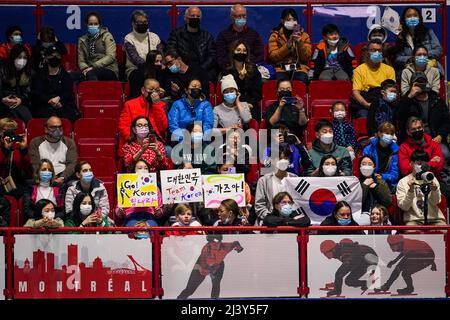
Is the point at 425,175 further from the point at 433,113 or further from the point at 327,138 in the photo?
the point at 433,113

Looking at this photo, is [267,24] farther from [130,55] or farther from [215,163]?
[215,163]

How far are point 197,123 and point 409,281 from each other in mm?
4006

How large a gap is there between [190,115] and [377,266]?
397 centimetres

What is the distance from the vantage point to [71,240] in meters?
19.9

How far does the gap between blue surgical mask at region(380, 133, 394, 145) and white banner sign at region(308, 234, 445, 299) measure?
93.8 inches

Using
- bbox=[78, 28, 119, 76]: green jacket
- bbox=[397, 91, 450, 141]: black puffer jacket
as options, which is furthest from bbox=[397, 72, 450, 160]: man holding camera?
bbox=[78, 28, 119, 76]: green jacket

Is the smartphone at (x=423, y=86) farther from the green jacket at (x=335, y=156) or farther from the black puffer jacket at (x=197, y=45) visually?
the black puffer jacket at (x=197, y=45)

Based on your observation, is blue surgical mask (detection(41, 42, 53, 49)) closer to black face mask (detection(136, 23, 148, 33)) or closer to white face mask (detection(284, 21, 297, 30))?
black face mask (detection(136, 23, 148, 33))

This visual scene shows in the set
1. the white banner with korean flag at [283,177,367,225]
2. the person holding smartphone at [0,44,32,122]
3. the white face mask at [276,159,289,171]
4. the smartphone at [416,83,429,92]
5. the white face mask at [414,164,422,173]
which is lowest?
the white banner with korean flag at [283,177,367,225]

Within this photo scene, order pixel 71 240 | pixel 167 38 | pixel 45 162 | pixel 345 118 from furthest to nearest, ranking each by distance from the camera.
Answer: pixel 167 38
pixel 345 118
pixel 45 162
pixel 71 240

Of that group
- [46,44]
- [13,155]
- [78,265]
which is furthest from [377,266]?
[46,44]

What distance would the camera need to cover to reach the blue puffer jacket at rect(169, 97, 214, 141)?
22.5 meters

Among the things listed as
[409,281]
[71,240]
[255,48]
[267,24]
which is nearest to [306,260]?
[409,281]
